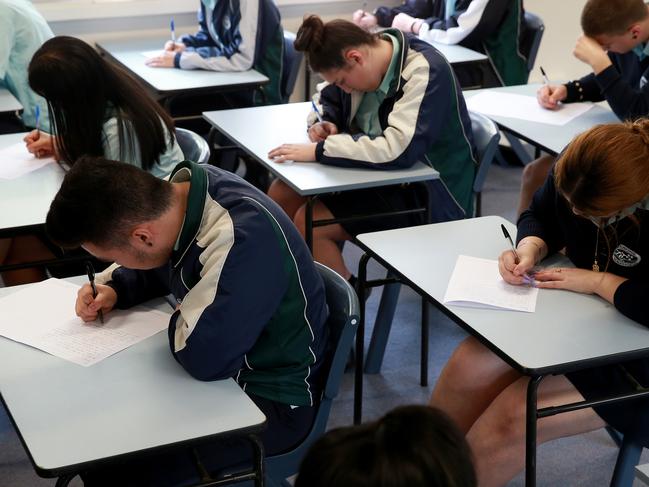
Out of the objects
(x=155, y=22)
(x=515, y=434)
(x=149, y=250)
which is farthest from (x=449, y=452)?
(x=155, y=22)

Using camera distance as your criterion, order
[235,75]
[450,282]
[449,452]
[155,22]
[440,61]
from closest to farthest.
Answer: [449,452]
[450,282]
[440,61]
[235,75]
[155,22]

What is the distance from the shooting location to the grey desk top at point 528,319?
1797 millimetres

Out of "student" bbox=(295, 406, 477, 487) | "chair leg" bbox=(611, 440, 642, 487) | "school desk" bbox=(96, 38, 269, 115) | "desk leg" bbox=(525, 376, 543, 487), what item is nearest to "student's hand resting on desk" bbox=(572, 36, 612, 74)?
"school desk" bbox=(96, 38, 269, 115)

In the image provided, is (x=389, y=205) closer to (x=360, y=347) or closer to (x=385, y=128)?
(x=385, y=128)

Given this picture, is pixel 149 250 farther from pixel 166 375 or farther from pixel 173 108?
pixel 173 108

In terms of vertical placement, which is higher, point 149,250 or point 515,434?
point 149,250

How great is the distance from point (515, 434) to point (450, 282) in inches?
14.4

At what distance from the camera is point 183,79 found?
3967 mm

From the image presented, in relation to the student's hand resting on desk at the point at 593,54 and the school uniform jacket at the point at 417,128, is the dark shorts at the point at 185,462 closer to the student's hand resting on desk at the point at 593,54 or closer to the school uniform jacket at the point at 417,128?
the school uniform jacket at the point at 417,128

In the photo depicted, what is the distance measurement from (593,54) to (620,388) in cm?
155

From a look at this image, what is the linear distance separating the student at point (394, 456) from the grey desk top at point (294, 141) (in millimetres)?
1743

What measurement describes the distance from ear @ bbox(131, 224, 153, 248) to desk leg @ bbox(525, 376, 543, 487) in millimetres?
789

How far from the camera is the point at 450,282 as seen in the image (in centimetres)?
209

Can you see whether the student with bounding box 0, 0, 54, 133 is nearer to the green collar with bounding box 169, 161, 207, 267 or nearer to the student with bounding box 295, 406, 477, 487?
the green collar with bounding box 169, 161, 207, 267
